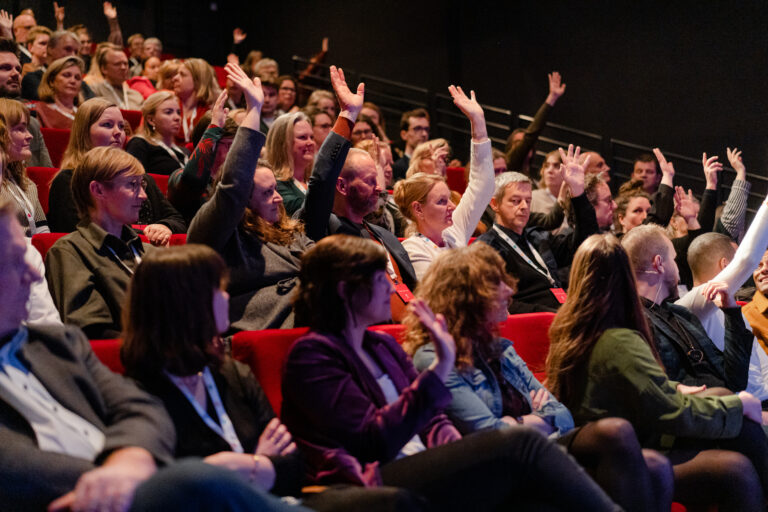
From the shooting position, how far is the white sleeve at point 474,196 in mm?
3348

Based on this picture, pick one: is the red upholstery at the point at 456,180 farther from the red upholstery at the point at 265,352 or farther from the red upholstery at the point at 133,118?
the red upholstery at the point at 265,352

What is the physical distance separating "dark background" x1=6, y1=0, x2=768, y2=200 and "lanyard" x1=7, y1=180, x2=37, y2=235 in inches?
197

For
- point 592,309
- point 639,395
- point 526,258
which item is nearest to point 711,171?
point 526,258

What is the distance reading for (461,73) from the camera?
27.0ft

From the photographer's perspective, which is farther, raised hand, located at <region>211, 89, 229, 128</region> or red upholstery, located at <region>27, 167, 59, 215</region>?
red upholstery, located at <region>27, 167, 59, 215</region>

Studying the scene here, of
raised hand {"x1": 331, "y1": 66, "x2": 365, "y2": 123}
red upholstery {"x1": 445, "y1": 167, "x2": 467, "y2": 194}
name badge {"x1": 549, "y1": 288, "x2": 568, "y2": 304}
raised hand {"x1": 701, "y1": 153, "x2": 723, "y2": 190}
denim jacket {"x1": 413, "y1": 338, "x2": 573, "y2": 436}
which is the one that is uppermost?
raised hand {"x1": 331, "y1": 66, "x2": 365, "y2": 123}

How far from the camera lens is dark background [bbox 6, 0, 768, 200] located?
635 centimetres

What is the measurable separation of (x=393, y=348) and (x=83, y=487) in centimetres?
85

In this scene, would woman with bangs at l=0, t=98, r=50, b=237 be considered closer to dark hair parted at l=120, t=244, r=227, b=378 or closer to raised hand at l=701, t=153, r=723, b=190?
dark hair parted at l=120, t=244, r=227, b=378

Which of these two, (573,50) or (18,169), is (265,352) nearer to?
(18,169)

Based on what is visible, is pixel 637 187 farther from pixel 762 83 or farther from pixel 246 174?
pixel 246 174

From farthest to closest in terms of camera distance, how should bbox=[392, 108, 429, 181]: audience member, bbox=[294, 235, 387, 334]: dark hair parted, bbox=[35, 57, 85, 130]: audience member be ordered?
bbox=[392, 108, 429, 181]: audience member, bbox=[35, 57, 85, 130]: audience member, bbox=[294, 235, 387, 334]: dark hair parted

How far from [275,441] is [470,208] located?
191cm

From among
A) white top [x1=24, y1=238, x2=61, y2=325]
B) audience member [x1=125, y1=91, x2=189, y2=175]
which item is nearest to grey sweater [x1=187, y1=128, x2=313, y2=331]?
white top [x1=24, y1=238, x2=61, y2=325]
